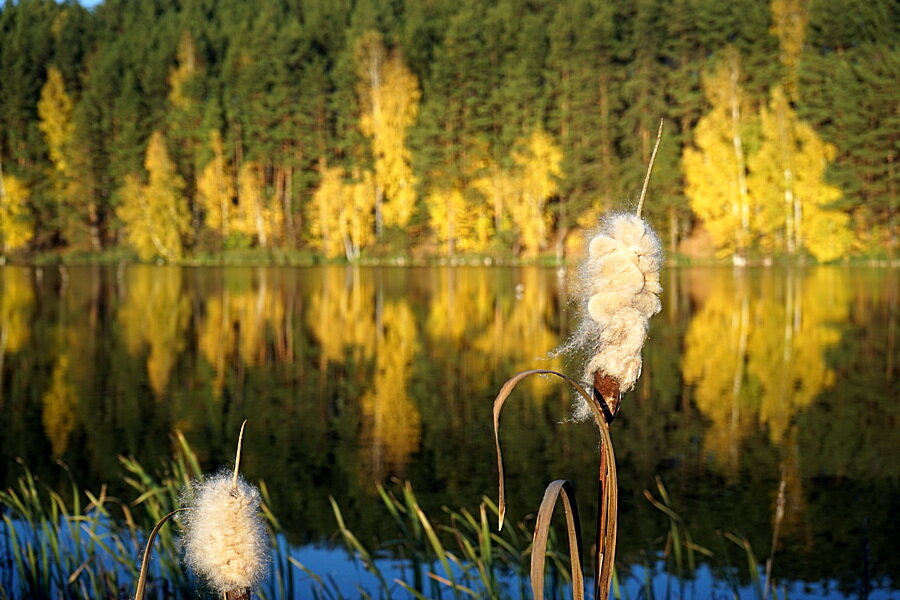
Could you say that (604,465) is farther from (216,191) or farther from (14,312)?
(216,191)

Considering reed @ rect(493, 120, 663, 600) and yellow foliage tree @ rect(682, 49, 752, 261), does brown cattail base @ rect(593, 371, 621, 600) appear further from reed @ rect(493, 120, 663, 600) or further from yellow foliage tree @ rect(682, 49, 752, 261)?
yellow foliage tree @ rect(682, 49, 752, 261)

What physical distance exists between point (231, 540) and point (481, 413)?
9.63m

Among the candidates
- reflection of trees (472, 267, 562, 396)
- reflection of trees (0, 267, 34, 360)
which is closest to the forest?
reflection of trees (0, 267, 34, 360)

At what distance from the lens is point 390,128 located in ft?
172

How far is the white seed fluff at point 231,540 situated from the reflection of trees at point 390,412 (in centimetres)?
692

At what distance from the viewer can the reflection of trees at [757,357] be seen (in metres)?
10.1

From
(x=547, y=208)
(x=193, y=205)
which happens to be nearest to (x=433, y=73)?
(x=547, y=208)

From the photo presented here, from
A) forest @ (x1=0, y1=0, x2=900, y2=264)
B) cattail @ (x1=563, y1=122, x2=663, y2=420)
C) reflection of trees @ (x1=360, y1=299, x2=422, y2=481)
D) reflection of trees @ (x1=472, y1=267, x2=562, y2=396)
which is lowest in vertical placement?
reflection of trees @ (x1=360, y1=299, x2=422, y2=481)

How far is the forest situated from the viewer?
1681 inches

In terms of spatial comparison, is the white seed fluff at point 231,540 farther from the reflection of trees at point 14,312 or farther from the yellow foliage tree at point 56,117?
the yellow foliage tree at point 56,117

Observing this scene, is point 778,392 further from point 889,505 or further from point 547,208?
point 547,208

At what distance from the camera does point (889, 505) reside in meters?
6.89

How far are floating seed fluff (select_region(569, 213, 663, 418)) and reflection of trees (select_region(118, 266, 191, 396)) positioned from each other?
11.3 meters

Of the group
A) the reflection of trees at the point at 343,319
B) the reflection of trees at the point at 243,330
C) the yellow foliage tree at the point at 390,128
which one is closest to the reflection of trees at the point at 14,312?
the reflection of trees at the point at 243,330
